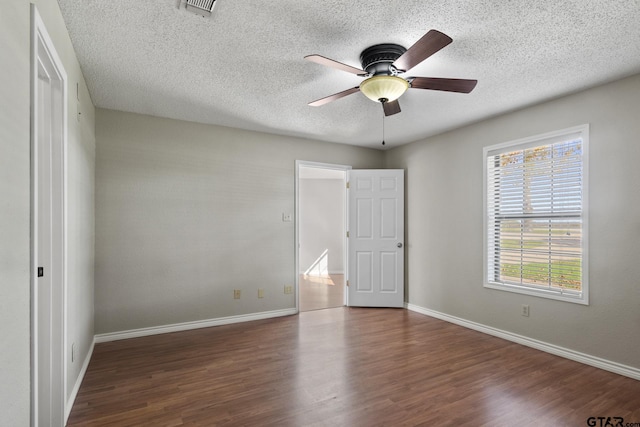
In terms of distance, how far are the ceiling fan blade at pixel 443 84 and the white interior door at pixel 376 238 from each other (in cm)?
272

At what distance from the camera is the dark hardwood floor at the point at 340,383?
88.0 inches

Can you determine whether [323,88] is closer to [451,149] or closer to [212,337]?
[451,149]

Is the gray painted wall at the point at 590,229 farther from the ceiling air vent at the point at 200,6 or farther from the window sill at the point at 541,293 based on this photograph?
the ceiling air vent at the point at 200,6

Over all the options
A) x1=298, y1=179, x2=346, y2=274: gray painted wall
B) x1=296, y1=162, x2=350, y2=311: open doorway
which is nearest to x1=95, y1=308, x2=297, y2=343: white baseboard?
x1=296, y1=162, x2=350, y2=311: open doorway

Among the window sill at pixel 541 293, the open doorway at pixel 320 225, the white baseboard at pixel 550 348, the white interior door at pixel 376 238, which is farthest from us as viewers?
the open doorway at pixel 320 225

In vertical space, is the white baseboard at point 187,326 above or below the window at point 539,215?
below

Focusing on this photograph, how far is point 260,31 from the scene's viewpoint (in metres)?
2.24

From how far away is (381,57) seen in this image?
2.44 meters

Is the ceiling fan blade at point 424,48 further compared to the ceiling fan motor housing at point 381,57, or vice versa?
the ceiling fan motor housing at point 381,57

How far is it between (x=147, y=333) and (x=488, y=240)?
4075mm

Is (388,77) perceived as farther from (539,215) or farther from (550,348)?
(550,348)

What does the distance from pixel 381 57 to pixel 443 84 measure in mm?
496

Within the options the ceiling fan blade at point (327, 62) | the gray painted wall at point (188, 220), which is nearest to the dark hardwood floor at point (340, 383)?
the gray painted wall at point (188, 220)

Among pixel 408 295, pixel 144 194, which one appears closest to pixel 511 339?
pixel 408 295
